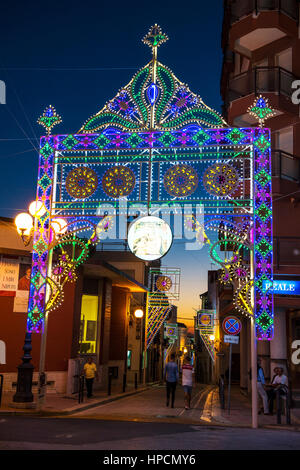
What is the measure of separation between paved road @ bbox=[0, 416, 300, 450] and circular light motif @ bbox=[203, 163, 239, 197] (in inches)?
258

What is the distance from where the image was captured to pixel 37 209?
16.6 meters

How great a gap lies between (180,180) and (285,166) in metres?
8.67

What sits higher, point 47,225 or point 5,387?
point 47,225

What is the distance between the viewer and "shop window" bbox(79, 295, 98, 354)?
2512cm

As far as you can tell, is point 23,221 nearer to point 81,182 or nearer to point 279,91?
point 81,182

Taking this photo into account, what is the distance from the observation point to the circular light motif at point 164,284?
3419cm

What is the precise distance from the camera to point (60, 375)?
20797 mm

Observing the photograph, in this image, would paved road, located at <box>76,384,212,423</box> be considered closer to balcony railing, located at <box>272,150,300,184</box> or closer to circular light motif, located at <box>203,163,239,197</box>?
circular light motif, located at <box>203,163,239,197</box>

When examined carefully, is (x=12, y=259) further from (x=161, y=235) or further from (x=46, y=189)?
(x=161, y=235)

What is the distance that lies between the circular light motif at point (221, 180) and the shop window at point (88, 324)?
38.9 ft

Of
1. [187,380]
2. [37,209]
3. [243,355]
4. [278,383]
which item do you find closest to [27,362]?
[37,209]
